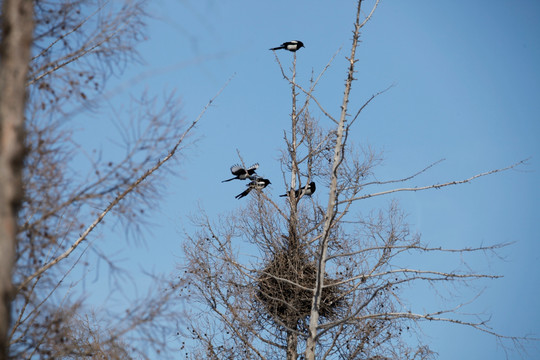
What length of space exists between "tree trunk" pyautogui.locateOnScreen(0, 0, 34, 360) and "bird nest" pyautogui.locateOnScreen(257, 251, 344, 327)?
832 cm

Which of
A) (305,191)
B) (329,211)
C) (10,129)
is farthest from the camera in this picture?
(305,191)

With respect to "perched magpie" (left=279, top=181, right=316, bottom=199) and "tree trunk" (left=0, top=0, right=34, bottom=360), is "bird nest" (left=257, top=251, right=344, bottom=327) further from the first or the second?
"tree trunk" (left=0, top=0, right=34, bottom=360)

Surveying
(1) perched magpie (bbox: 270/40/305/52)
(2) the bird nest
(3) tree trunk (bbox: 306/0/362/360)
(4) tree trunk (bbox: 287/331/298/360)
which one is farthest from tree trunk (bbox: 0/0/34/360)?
(1) perched magpie (bbox: 270/40/305/52)

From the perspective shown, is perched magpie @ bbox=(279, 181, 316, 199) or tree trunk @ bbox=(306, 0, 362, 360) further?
perched magpie @ bbox=(279, 181, 316, 199)

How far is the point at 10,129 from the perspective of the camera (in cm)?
249

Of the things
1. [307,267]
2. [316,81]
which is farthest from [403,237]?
[316,81]

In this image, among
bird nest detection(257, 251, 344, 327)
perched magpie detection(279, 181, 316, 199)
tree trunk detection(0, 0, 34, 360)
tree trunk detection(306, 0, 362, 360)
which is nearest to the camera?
tree trunk detection(0, 0, 34, 360)

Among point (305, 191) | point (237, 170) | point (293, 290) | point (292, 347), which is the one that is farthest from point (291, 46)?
point (292, 347)

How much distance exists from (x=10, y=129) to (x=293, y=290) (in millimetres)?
8752

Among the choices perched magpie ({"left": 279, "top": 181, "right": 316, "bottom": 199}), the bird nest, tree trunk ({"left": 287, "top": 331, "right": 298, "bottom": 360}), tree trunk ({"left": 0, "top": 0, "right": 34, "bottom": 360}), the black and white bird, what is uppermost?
the black and white bird

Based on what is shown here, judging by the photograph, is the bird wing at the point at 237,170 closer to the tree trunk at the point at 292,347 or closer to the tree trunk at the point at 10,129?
the tree trunk at the point at 292,347

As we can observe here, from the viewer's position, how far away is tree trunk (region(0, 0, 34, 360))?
2369 mm

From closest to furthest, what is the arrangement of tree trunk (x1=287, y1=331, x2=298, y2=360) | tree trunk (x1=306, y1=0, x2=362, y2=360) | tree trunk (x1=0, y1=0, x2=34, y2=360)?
tree trunk (x1=0, y1=0, x2=34, y2=360) → tree trunk (x1=306, y1=0, x2=362, y2=360) → tree trunk (x1=287, y1=331, x2=298, y2=360)

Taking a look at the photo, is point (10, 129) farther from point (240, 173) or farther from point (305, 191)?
point (240, 173)
